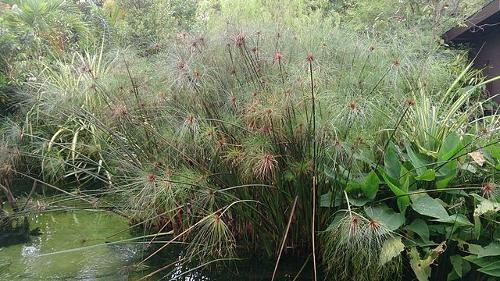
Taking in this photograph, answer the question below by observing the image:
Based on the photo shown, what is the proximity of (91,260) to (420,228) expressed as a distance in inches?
114

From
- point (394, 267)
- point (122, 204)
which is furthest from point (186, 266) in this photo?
point (394, 267)

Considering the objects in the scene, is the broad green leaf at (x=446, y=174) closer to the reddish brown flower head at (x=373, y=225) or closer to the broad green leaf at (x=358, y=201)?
the broad green leaf at (x=358, y=201)

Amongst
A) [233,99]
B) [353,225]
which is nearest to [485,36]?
[233,99]

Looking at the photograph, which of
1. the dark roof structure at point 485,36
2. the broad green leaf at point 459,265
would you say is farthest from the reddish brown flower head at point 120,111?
the dark roof structure at point 485,36

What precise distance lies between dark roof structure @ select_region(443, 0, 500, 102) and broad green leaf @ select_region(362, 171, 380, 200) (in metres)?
3.76

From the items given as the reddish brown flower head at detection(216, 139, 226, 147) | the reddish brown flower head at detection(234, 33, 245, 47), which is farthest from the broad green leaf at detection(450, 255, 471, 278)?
the reddish brown flower head at detection(234, 33, 245, 47)

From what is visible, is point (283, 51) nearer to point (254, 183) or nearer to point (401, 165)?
point (254, 183)

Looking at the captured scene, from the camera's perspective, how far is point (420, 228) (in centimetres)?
333

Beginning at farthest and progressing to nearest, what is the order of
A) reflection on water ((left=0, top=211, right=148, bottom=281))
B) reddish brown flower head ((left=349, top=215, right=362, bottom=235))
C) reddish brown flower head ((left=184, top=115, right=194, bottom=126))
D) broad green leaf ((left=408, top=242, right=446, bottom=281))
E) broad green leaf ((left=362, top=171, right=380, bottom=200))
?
1. reflection on water ((left=0, top=211, right=148, bottom=281))
2. reddish brown flower head ((left=184, top=115, right=194, bottom=126))
3. broad green leaf ((left=362, top=171, right=380, bottom=200))
4. broad green leaf ((left=408, top=242, right=446, bottom=281))
5. reddish brown flower head ((left=349, top=215, right=362, bottom=235))

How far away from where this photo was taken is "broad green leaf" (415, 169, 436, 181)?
10.7ft

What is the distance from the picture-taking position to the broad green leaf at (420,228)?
330 centimetres

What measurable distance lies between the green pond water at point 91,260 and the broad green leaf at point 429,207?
117 centimetres

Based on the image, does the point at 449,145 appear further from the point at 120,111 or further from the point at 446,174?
the point at 120,111

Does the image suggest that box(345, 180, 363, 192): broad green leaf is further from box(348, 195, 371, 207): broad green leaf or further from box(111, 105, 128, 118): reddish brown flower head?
box(111, 105, 128, 118): reddish brown flower head
